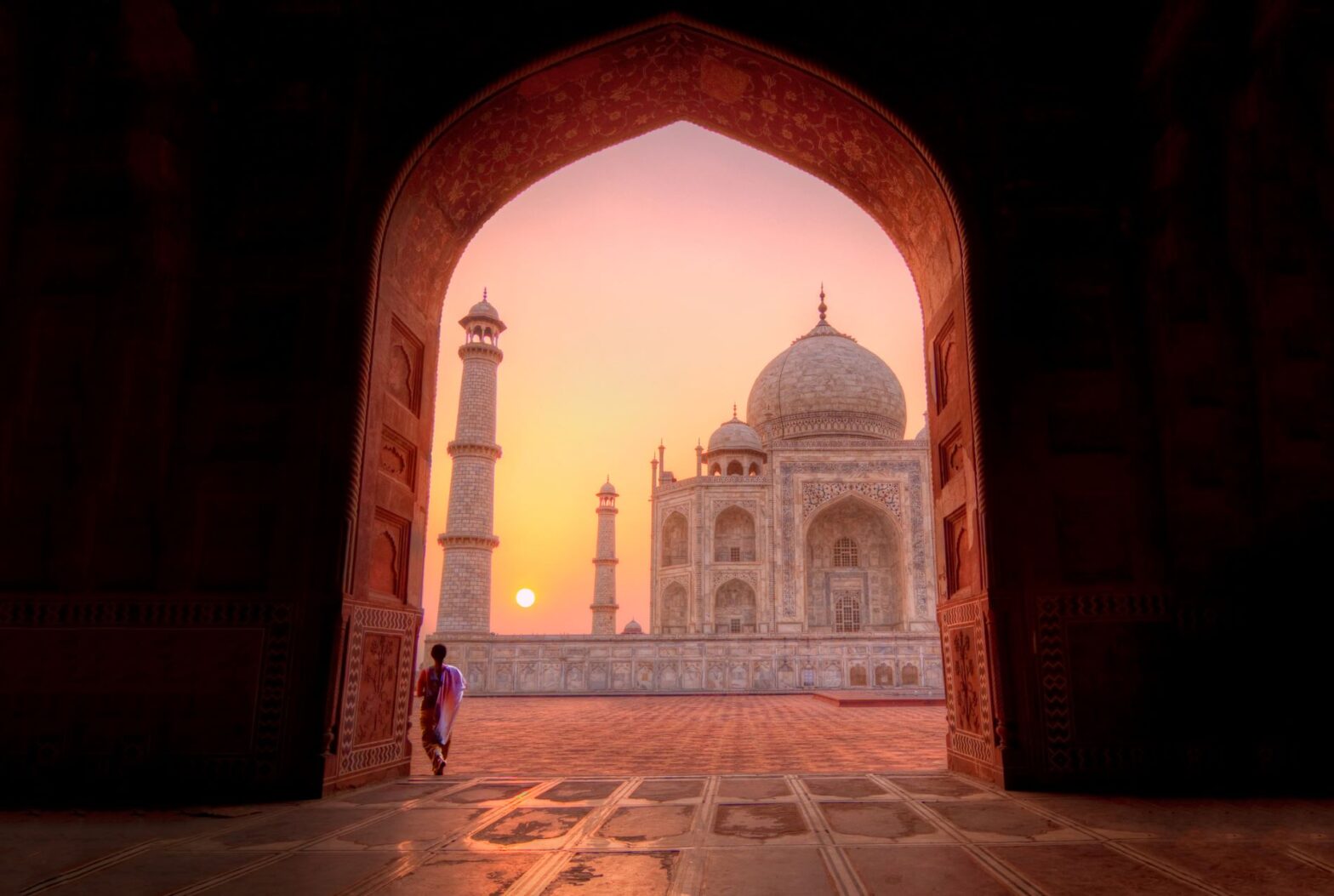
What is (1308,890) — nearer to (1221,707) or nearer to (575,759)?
(1221,707)

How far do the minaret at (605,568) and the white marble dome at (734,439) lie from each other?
3732mm

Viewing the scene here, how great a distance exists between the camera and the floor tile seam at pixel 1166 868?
6.88 feet

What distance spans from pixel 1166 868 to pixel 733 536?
2221cm

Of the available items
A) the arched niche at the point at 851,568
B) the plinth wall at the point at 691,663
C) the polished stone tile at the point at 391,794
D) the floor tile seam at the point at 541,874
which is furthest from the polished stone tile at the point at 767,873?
the arched niche at the point at 851,568

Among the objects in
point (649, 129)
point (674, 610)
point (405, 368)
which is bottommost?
point (674, 610)

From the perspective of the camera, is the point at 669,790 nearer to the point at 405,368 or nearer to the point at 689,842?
the point at 689,842

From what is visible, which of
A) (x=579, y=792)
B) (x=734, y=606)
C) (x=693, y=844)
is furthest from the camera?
(x=734, y=606)

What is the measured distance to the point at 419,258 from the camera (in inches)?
→ 190

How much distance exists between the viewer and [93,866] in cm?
244

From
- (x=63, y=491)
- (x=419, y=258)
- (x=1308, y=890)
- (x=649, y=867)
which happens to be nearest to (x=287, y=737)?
(x=63, y=491)

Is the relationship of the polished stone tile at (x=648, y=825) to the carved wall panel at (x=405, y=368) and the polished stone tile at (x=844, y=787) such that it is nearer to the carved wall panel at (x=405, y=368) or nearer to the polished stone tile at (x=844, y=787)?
the polished stone tile at (x=844, y=787)

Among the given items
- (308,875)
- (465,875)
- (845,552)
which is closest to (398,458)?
(308,875)

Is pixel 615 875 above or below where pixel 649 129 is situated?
below

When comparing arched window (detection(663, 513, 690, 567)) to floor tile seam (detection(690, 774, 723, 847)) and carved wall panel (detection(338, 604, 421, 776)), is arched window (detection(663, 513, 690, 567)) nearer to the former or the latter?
carved wall panel (detection(338, 604, 421, 776))
